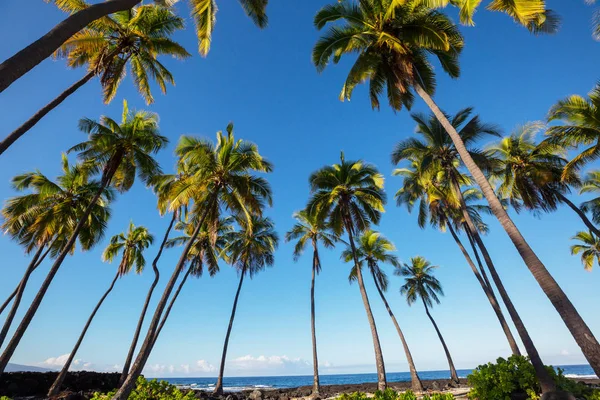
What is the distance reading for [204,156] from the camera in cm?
1391

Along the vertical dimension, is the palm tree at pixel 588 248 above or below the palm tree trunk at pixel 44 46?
above

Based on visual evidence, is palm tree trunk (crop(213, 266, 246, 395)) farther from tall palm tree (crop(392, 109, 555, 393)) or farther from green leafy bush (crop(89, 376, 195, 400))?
tall palm tree (crop(392, 109, 555, 393))

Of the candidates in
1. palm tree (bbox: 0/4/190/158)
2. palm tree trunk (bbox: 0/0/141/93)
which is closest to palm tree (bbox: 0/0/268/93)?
palm tree trunk (bbox: 0/0/141/93)

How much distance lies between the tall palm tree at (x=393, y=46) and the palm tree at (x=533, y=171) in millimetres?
7688

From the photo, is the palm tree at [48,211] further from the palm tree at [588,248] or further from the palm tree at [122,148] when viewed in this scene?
the palm tree at [588,248]

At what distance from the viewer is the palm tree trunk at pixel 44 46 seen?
12.1 ft

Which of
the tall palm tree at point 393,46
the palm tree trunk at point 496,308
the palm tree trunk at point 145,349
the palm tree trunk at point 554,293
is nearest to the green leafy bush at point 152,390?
the palm tree trunk at point 145,349

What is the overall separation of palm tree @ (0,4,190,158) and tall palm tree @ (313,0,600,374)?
21.0 feet

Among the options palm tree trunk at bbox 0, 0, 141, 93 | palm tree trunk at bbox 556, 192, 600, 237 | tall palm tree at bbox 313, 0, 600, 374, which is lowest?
palm tree trunk at bbox 0, 0, 141, 93

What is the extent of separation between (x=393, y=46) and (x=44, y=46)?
397 inches

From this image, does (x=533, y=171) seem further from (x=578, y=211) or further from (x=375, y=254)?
(x=375, y=254)

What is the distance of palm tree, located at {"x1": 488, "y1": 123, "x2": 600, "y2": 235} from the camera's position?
16094 millimetres

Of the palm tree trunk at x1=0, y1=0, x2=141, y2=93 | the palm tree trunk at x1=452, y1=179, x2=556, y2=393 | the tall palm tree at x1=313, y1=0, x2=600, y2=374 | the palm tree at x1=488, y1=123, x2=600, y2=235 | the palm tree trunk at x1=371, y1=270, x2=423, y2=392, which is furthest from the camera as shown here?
the palm tree trunk at x1=371, y1=270, x2=423, y2=392

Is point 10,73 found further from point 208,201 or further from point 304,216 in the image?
point 304,216
